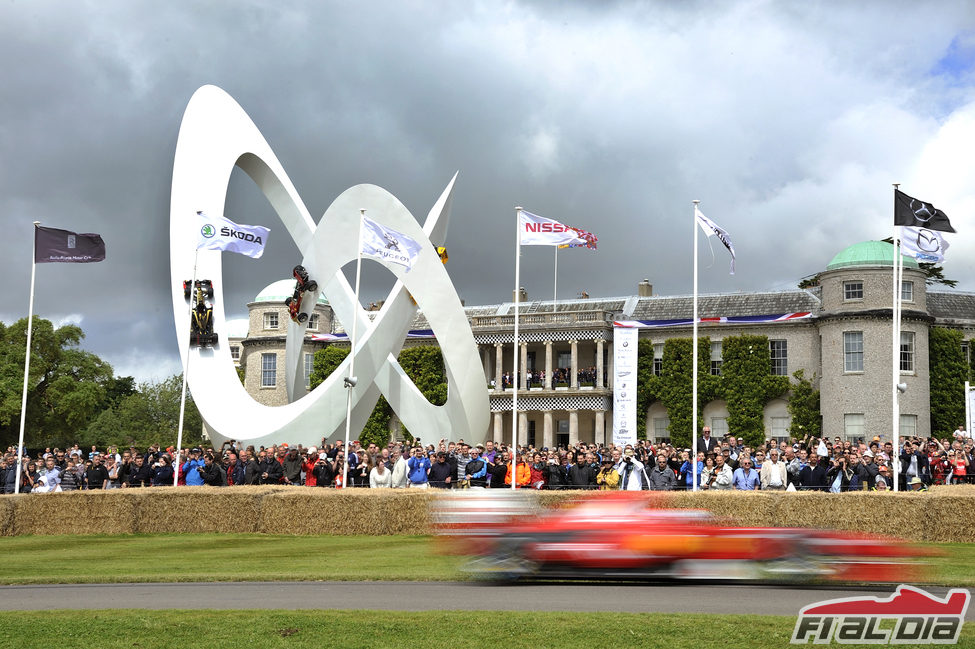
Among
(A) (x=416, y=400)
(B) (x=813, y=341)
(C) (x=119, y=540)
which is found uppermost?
(B) (x=813, y=341)

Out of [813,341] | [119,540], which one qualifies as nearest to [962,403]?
[813,341]

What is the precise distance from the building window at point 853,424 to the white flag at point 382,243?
103ft

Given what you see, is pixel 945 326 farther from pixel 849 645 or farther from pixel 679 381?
pixel 849 645

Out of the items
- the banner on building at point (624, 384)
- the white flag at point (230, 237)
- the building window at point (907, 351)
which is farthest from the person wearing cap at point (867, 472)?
the banner on building at point (624, 384)

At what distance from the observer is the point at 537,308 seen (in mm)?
70500

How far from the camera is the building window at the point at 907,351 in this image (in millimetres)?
53719

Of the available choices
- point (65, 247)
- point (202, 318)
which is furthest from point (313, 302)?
point (65, 247)

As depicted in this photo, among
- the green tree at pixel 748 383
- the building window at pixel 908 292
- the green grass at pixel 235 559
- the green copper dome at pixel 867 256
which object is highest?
the green copper dome at pixel 867 256

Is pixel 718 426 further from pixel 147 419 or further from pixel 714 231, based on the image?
pixel 147 419

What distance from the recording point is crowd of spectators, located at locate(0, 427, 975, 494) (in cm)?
2322

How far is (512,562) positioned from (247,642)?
14.4 ft

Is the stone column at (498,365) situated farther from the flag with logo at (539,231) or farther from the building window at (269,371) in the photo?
the flag with logo at (539,231)

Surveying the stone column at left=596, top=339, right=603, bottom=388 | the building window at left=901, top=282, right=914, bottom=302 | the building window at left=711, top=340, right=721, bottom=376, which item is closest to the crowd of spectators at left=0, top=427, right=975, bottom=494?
the building window at left=901, top=282, right=914, bottom=302

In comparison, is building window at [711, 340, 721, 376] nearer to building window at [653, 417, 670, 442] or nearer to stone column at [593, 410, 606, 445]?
building window at [653, 417, 670, 442]
